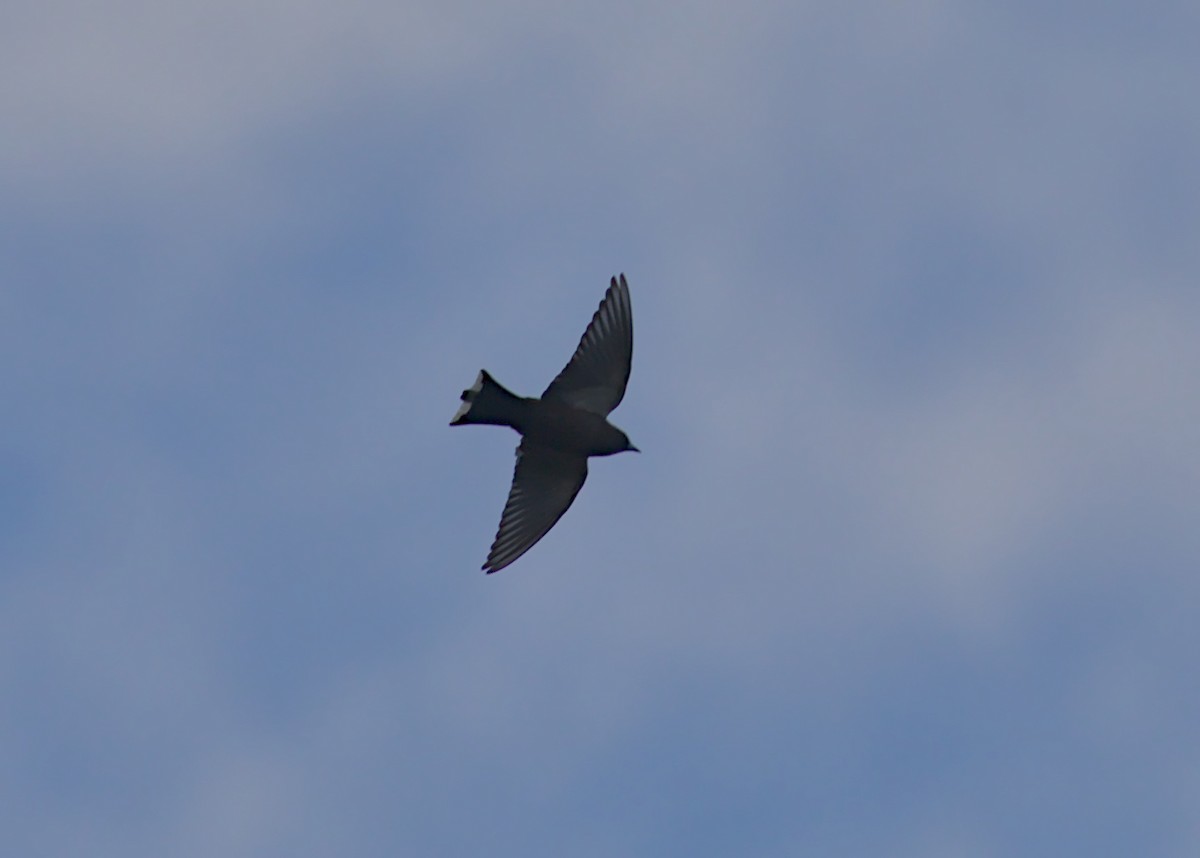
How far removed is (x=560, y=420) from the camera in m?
27.3

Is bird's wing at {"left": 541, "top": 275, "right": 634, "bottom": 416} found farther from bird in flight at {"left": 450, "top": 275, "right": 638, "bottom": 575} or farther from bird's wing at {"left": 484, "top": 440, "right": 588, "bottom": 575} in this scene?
bird's wing at {"left": 484, "top": 440, "right": 588, "bottom": 575}

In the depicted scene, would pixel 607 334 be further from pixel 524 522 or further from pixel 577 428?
pixel 524 522

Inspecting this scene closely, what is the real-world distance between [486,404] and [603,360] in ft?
5.86

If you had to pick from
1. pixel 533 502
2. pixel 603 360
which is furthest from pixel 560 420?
pixel 533 502

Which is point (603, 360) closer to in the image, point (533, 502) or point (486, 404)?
point (486, 404)

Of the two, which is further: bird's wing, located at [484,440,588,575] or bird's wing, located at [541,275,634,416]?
bird's wing, located at [484,440,588,575]

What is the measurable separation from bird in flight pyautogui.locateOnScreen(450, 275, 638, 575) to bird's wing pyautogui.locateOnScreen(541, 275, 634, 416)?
1 cm

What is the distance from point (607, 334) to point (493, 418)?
2025 millimetres

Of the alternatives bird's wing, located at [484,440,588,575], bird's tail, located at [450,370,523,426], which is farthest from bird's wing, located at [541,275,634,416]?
bird's wing, located at [484,440,588,575]

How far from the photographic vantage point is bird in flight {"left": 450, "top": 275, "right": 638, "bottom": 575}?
26.9m

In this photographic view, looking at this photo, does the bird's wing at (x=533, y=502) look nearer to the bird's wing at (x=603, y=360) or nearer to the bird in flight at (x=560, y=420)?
the bird in flight at (x=560, y=420)

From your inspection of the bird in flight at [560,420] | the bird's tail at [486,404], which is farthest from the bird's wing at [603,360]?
the bird's tail at [486,404]

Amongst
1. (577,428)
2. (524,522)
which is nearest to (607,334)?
(577,428)

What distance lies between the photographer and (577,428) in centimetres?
2739
